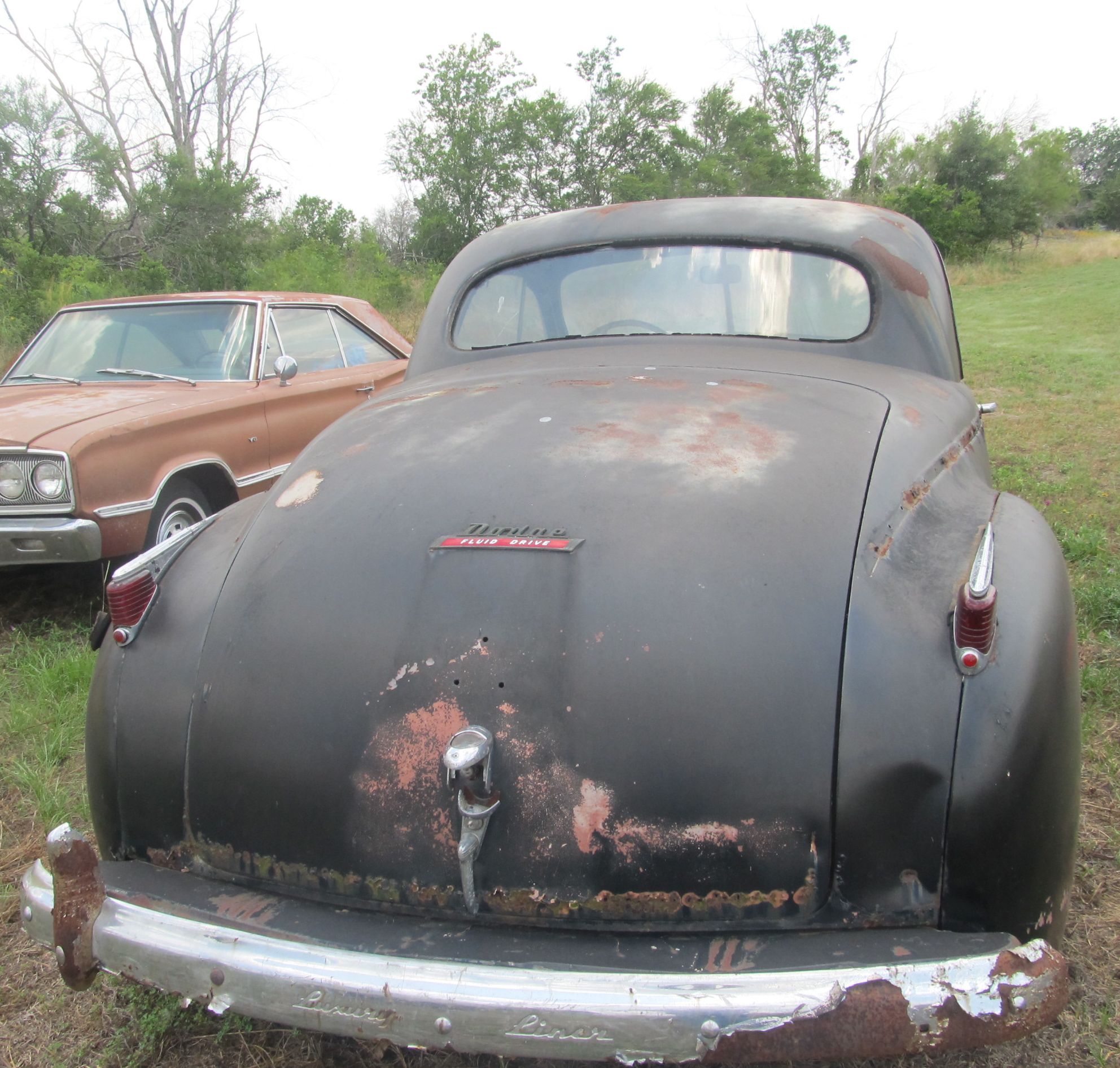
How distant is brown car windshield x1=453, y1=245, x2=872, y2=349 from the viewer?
262 centimetres

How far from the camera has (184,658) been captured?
1.70 meters

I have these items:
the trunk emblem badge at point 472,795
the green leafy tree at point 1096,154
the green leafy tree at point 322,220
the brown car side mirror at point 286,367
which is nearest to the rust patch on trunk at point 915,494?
the trunk emblem badge at point 472,795

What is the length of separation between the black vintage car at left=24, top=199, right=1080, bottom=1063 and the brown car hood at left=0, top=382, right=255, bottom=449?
2425mm

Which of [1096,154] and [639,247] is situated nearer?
[639,247]

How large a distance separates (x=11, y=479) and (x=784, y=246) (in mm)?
3245

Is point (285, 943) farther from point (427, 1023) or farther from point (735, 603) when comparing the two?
point (735, 603)

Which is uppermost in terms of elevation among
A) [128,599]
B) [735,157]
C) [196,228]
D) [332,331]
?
[735,157]

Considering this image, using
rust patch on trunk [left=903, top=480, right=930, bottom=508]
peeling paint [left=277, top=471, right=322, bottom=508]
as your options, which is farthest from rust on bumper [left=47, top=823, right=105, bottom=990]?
rust patch on trunk [left=903, top=480, right=930, bottom=508]

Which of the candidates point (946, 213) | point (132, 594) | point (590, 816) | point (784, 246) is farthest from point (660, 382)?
point (946, 213)

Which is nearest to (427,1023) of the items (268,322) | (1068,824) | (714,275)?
(1068,824)

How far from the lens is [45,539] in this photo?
3756 mm

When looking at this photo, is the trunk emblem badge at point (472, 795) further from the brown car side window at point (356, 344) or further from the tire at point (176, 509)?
the brown car side window at point (356, 344)

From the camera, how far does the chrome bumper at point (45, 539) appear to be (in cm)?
375

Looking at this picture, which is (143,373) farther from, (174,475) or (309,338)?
(309,338)
